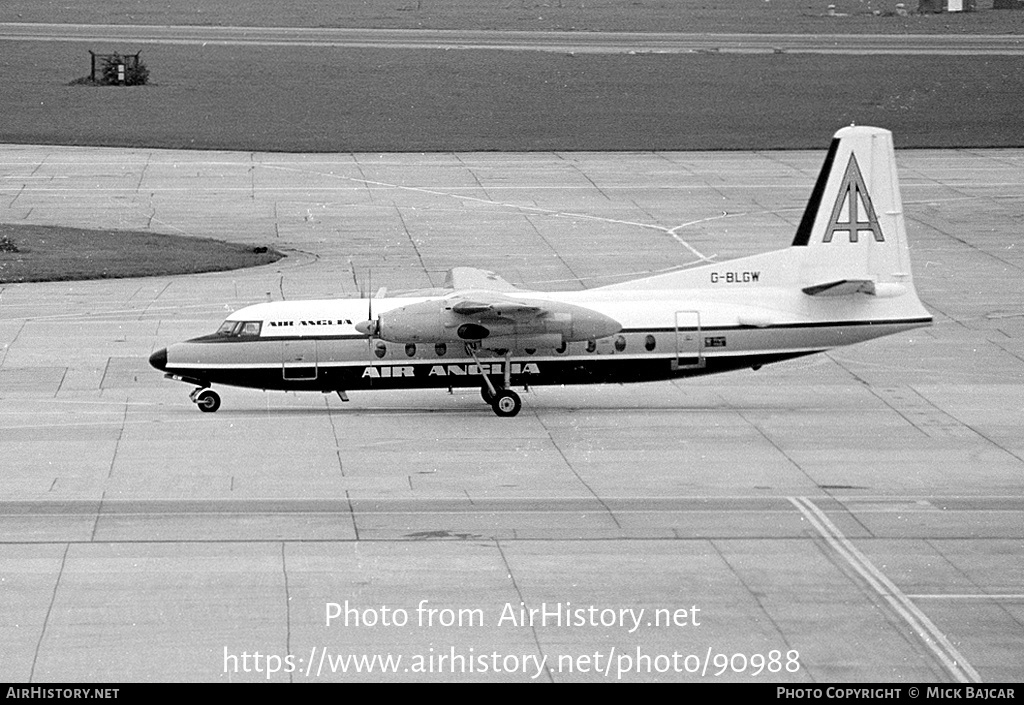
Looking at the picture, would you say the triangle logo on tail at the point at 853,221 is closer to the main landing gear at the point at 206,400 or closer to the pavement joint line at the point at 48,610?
the main landing gear at the point at 206,400

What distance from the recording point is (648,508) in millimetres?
27703

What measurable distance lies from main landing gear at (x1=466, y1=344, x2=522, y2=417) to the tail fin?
7.36m

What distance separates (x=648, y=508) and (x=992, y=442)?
931 cm

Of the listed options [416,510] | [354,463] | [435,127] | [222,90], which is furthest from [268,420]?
[222,90]

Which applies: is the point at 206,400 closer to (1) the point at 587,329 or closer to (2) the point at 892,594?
(1) the point at 587,329

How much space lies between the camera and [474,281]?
37.7 metres

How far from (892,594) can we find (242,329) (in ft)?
58.4

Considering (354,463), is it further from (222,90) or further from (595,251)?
(222,90)

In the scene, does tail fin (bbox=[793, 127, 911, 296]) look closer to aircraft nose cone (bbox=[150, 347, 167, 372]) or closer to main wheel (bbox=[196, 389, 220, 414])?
main wheel (bbox=[196, 389, 220, 414])

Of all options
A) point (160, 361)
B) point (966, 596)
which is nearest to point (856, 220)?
point (966, 596)

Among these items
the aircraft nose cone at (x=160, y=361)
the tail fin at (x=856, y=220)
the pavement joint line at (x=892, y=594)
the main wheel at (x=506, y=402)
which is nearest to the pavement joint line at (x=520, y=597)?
the pavement joint line at (x=892, y=594)

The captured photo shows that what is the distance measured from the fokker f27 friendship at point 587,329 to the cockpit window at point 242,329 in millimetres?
33

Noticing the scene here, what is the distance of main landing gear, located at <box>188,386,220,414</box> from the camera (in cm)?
3588

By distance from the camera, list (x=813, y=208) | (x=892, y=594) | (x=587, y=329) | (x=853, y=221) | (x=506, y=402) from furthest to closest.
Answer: (x=813, y=208)
(x=853, y=221)
(x=506, y=402)
(x=587, y=329)
(x=892, y=594)
